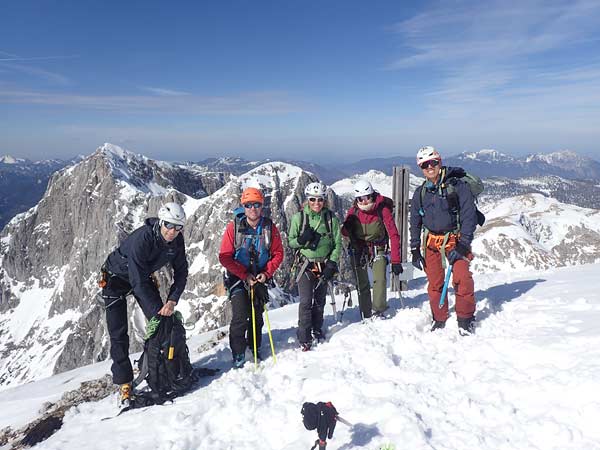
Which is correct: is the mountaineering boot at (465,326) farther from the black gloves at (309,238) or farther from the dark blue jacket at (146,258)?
the dark blue jacket at (146,258)

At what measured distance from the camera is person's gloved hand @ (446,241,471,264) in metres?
8.48

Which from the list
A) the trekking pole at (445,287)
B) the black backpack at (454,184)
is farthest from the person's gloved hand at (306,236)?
the trekking pole at (445,287)

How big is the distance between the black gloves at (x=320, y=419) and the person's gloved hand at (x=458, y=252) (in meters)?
5.40

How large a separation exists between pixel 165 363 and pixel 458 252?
6.65 meters

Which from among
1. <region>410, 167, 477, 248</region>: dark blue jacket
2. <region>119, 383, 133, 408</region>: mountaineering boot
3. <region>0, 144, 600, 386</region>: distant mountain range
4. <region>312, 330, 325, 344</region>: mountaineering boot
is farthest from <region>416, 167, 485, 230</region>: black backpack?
<region>0, 144, 600, 386</region>: distant mountain range

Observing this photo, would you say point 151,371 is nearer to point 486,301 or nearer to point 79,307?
point 486,301

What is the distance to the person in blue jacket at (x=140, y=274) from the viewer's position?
7336 millimetres

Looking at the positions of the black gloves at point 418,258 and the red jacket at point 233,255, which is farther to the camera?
the black gloves at point 418,258

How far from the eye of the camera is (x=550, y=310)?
356 inches

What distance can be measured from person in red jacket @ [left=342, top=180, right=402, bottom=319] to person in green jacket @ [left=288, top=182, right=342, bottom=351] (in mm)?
1045

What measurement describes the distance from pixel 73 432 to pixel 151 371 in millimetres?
1484

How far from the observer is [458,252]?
8.58 meters

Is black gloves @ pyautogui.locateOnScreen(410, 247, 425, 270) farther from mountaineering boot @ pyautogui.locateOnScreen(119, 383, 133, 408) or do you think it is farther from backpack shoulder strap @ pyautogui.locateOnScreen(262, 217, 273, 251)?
mountaineering boot @ pyautogui.locateOnScreen(119, 383, 133, 408)

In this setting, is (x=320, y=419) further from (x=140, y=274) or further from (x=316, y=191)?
(x=316, y=191)
